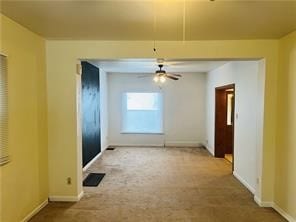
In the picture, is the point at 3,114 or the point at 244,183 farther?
the point at 244,183

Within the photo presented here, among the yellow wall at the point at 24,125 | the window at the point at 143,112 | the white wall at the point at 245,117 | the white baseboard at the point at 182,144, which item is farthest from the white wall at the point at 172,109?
the yellow wall at the point at 24,125

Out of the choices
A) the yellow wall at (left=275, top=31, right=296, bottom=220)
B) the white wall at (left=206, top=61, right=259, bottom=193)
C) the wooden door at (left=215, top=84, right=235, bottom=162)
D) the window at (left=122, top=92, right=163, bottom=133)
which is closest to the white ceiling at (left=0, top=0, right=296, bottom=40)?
the yellow wall at (left=275, top=31, right=296, bottom=220)

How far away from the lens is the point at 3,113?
8.93 ft

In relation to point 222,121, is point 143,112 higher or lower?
higher

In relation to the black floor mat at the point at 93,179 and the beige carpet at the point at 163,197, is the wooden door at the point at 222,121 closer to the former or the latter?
the beige carpet at the point at 163,197

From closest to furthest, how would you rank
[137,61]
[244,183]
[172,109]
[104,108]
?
[137,61] < [244,183] < [104,108] < [172,109]

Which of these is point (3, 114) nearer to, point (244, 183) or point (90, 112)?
point (90, 112)

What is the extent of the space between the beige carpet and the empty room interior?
0.02 metres

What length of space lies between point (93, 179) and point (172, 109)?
13.8 ft

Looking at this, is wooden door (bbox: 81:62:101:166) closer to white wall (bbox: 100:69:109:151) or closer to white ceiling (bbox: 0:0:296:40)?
white wall (bbox: 100:69:109:151)

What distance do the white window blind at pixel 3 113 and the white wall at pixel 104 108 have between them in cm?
472

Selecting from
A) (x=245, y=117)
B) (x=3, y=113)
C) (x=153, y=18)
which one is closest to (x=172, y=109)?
(x=245, y=117)

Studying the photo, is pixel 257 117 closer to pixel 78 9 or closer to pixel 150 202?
pixel 150 202

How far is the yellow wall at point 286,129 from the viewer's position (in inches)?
127
